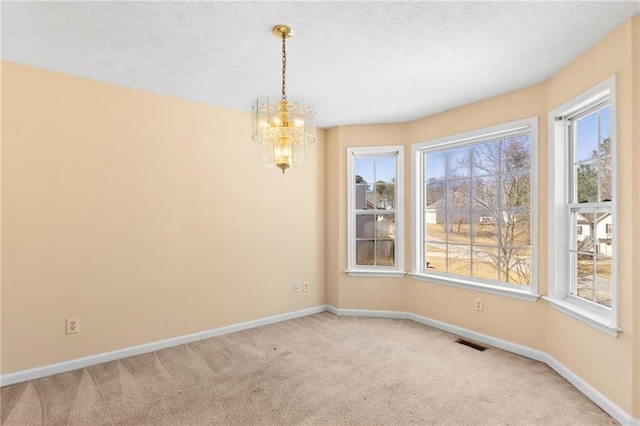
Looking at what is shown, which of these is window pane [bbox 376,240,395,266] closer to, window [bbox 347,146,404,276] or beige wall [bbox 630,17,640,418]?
window [bbox 347,146,404,276]

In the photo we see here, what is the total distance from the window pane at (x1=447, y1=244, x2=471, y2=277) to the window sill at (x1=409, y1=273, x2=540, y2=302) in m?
0.14

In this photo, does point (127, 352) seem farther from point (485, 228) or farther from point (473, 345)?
point (485, 228)

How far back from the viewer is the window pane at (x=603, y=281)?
2502 mm

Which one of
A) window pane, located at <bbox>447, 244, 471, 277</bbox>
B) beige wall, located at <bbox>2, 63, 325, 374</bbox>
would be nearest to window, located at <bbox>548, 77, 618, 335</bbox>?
window pane, located at <bbox>447, 244, 471, 277</bbox>

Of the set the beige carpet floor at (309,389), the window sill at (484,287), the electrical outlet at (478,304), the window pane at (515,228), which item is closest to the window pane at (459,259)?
the window sill at (484,287)

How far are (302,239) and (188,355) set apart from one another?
1.93 meters

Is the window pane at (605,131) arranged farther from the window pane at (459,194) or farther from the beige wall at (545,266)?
the window pane at (459,194)

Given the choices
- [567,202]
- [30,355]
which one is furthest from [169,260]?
[567,202]

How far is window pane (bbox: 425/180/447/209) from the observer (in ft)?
13.5

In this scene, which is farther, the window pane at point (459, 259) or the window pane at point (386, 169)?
the window pane at point (386, 169)

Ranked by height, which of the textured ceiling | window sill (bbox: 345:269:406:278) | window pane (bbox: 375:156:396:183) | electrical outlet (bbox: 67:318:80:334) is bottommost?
electrical outlet (bbox: 67:318:80:334)

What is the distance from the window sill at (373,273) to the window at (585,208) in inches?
67.9

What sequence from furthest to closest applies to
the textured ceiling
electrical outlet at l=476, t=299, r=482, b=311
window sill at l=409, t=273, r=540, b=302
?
electrical outlet at l=476, t=299, r=482, b=311 < window sill at l=409, t=273, r=540, b=302 < the textured ceiling

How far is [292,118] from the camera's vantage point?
90.6 inches
